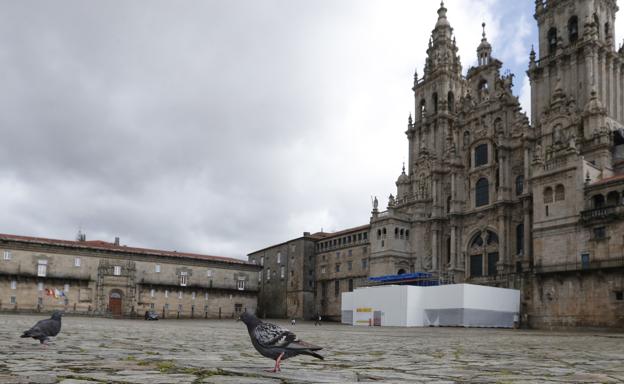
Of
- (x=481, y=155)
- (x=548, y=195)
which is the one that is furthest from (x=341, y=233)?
(x=548, y=195)

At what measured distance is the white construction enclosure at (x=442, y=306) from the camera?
155 feet

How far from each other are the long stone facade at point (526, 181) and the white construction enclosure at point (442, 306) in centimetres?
252

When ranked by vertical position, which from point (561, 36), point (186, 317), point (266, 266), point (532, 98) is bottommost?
point (186, 317)

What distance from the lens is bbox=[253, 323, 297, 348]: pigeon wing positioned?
7367 millimetres

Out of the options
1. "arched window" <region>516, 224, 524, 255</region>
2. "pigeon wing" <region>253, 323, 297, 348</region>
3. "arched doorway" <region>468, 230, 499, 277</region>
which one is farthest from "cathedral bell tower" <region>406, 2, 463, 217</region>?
"pigeon wing" <region>253, 323, 297, 348</region>

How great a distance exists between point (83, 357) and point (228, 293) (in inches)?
2763

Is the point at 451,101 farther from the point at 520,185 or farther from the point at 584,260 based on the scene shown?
the point at 584,260

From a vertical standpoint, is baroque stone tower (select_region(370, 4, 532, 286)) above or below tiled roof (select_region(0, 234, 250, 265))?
above

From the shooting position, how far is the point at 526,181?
5653 centimetres

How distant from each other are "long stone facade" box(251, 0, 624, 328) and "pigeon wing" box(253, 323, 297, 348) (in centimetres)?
4135

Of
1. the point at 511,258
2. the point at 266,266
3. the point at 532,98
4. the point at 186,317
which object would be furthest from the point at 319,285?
the point at 532,98

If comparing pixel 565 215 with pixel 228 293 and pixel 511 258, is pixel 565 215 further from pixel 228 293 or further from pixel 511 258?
pixel 228 293

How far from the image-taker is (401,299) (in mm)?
50062

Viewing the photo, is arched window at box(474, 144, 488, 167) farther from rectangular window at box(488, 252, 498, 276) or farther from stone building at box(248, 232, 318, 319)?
stone building at box(248, 232, 318, 319)
